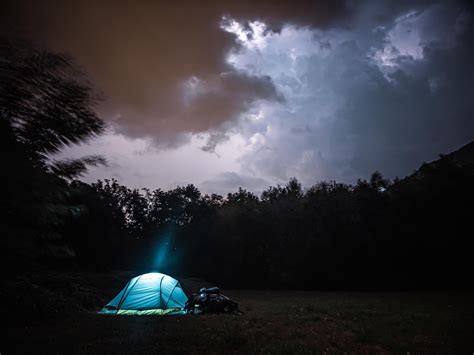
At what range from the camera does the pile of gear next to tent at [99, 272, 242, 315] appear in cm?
1558

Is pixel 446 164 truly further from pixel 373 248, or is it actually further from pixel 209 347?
pixel 209 347

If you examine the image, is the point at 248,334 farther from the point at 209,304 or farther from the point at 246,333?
the point at 209,304

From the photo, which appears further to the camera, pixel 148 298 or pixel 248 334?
pixel 148 298

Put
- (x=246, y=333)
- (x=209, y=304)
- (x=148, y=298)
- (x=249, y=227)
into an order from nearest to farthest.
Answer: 1. (x=246, y=333)
2. (x=209, y=304)
3. (x=148, y=298)
4. (x=249, y=227)

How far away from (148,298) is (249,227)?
25.1 metres

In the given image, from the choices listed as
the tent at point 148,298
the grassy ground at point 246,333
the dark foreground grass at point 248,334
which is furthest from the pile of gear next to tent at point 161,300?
the dark foreground grass at point 248,334

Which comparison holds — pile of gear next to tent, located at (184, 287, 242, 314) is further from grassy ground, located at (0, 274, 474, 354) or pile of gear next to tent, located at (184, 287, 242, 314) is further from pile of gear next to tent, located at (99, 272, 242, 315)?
grassy ground, located at (0, 274, 474, 354)

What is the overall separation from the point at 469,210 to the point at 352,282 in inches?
549

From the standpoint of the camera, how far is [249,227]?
4066 centimetres

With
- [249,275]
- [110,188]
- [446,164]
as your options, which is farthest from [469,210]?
[110,188]

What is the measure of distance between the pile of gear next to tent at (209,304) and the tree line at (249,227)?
27.9 ft

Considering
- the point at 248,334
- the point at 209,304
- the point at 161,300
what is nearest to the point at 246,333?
the point at 248,334

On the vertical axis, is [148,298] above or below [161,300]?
above

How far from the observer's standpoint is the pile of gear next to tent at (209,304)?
1538 cm
